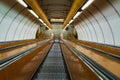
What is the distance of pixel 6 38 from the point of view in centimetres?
1591

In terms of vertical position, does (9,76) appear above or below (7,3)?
below

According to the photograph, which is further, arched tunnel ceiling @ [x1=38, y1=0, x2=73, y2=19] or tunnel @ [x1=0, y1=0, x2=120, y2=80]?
arched tunnel ceiling @ [x1=38, y1=0, x2=73, y2=19]

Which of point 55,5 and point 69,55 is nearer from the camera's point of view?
point 69,55

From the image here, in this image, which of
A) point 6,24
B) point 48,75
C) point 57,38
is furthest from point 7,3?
point 57,38

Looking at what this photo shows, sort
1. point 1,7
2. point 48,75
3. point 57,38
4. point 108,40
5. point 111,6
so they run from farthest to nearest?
point 57,38 < point 108,40 < point 1,7 < point 111,6 < point 48,75

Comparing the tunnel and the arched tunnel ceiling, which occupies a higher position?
the arched tunnel ceiling

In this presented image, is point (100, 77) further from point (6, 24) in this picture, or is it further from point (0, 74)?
point (6, 24)

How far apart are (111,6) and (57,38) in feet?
92.0

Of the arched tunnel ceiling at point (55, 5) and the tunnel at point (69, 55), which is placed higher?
the arched tunnel ceiling at point (55, 5)

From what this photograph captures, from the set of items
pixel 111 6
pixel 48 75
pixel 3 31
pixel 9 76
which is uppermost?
pixel 111 6

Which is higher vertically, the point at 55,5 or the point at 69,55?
the point at 55,5

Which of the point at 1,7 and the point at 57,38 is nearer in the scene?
the point at 1,7

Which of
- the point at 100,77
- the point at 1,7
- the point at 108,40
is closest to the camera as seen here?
the point at 100,77

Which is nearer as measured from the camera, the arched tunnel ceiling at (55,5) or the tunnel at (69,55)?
the tunnel at (69,55)
